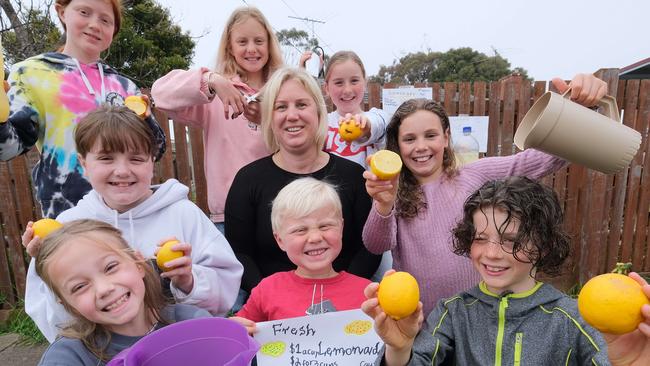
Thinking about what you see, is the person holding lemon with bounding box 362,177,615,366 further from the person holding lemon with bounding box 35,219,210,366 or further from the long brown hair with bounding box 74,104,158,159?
the long brown hair with bounding box 74,104,158,159

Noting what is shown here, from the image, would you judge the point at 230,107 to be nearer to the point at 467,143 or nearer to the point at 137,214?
the point at 137,214

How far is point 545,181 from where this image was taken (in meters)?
4.74

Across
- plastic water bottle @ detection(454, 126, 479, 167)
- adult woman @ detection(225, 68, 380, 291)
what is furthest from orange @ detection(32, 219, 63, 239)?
plastic water bottle @ detection(454, 126, 479, 167)

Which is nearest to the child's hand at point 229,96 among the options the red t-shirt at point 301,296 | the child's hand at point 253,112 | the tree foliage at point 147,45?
the child's hand at point 253,112

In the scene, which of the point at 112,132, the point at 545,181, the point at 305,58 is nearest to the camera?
the point at 112,132

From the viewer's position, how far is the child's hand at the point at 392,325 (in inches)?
52.9

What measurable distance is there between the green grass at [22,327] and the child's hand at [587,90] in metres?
4.59

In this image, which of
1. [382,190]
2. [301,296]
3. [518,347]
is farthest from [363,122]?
[518,347]

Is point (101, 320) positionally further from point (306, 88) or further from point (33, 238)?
point (306, 88)

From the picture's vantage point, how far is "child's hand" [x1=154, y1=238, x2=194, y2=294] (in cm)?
154

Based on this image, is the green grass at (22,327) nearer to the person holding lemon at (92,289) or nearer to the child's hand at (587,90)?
the person holding lemon at (92,289)

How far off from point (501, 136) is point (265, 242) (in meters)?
3.39

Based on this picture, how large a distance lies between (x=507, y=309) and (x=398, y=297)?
1.63 feet

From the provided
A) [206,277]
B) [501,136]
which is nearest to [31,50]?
[206,277]
